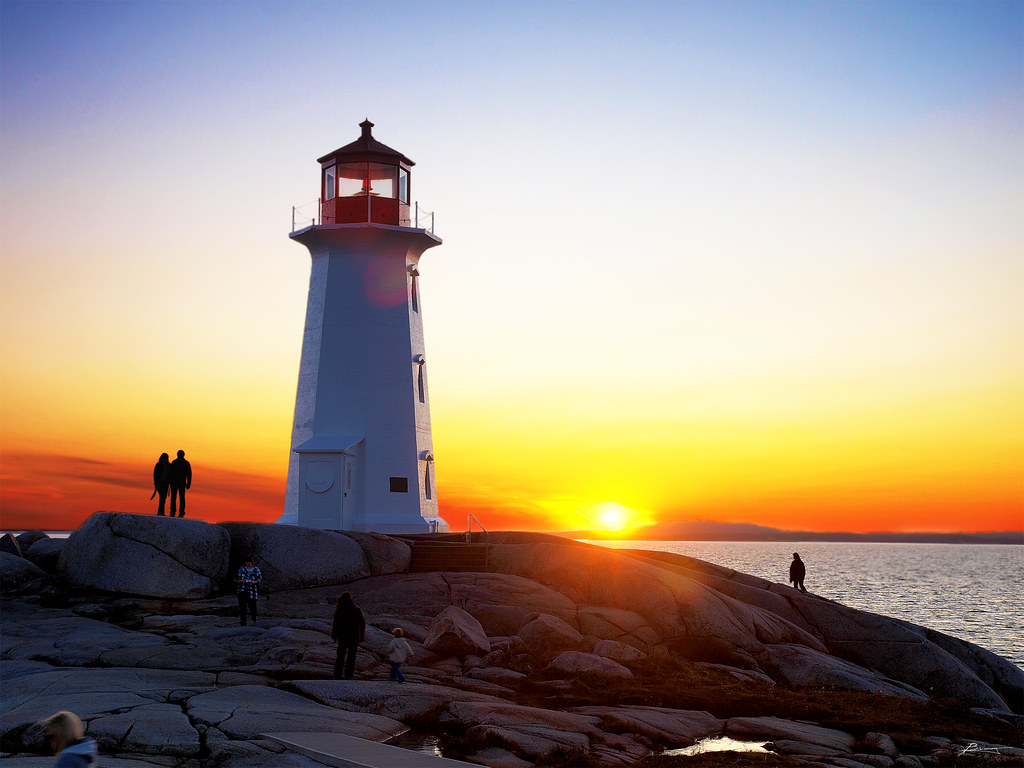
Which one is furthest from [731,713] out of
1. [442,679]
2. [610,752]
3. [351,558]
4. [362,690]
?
[351,558]

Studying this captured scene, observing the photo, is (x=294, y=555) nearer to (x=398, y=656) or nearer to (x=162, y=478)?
(x=162, y=478)

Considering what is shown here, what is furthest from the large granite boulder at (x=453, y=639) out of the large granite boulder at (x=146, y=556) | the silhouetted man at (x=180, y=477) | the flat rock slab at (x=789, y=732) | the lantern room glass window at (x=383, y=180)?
the lantern room glass window at (x=383, y=180)

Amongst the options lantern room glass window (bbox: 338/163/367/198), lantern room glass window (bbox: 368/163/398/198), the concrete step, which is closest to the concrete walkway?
the concrete step

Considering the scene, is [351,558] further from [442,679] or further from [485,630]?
[442,679]

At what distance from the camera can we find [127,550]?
2452 cm

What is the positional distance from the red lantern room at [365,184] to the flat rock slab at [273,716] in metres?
20.2

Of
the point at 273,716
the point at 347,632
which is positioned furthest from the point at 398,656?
the point at 273,716

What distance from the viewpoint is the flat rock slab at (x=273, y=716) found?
1381 cm

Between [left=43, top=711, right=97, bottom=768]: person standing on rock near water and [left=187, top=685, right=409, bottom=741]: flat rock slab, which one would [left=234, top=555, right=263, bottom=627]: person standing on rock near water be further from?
[left=43, top=711, right=97, bottom=768]: person standing on rock near water

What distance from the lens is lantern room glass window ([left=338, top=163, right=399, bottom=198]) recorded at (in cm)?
3331

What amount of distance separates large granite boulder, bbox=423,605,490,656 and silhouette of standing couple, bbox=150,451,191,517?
10413 mm

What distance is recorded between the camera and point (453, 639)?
66.2ft

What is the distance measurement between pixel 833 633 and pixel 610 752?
1468 cm

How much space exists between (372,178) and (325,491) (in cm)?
1082
